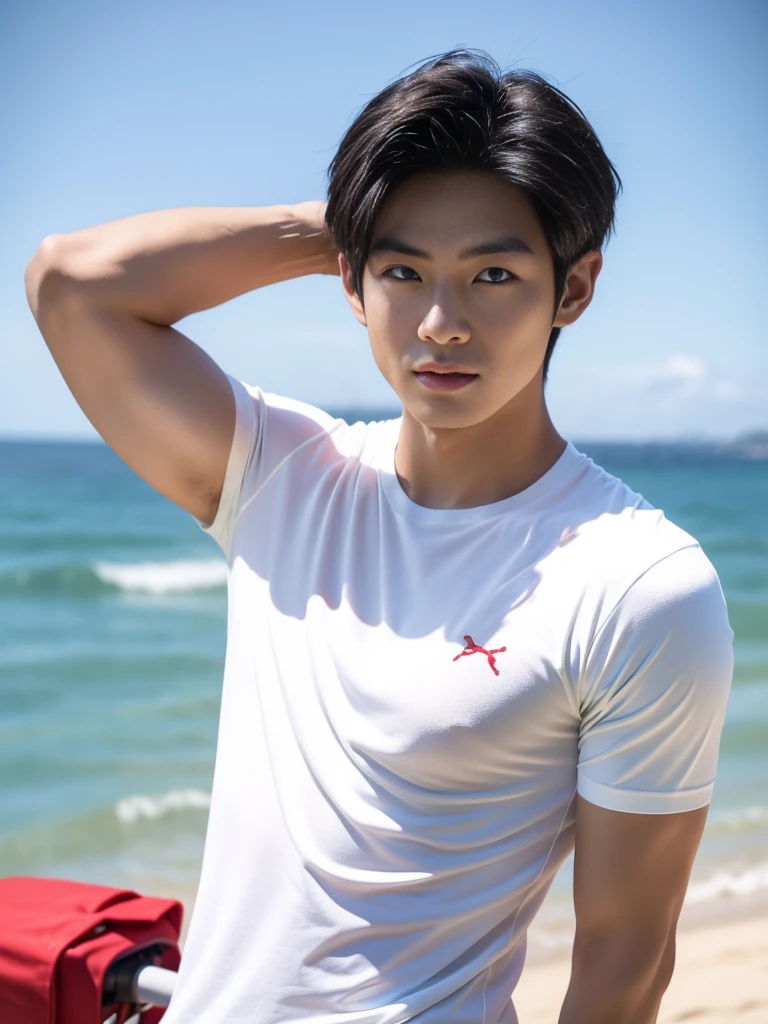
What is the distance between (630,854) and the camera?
1.26 m

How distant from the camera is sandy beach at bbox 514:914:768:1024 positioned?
358cm

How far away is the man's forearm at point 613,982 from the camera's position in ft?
4.20

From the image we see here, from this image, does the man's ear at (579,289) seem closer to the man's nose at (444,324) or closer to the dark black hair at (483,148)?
the dark black hair at (483,148)

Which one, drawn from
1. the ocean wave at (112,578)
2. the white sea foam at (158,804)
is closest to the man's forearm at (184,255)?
the white sea foam at (158,804)

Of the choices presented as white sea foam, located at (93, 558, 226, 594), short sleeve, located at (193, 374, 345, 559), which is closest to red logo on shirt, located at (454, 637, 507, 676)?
short sleeve, located at (193, 374, 345, 559)

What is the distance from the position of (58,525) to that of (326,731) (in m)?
18.7

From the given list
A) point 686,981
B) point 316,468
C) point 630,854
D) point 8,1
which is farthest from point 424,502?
point 8,1

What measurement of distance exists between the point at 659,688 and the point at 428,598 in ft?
1.07

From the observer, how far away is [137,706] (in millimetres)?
8062

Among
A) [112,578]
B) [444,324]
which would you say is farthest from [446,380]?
[112,578]

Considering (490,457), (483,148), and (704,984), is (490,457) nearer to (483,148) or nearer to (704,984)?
(483,148)

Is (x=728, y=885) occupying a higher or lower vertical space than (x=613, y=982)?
lower

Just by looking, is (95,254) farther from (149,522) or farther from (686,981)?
(149,522)

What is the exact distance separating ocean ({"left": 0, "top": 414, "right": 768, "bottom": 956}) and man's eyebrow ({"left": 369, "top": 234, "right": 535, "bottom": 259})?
3.19 m
